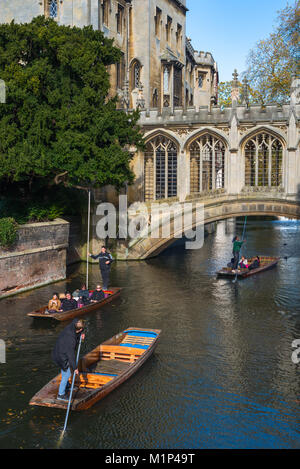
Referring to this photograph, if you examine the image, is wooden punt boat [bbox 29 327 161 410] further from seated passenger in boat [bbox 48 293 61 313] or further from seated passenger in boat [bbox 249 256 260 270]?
seated passenger in boat [bbox 249 256 260 270]

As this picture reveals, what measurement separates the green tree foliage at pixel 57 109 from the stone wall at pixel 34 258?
2.54 metres

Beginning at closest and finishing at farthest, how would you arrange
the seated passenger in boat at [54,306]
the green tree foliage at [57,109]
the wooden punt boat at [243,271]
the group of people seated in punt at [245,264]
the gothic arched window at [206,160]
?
the seated passenger in boat at [54,306], the green tree foliage at [57,109], the wooden punt boat at [243,271], the group of people seated in punt at [245,264], the gothic arched window at [206,160]

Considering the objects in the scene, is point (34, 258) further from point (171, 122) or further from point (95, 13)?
point (95, 13)

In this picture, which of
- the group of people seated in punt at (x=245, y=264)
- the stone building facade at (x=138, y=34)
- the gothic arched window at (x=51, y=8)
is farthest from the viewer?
the gothic arched window at (x=51, y=8)

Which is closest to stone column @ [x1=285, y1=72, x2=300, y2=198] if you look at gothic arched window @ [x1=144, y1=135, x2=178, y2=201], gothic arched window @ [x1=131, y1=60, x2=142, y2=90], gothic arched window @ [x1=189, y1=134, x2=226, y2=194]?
gothic arched window @ [x1=189, y1=134, x2=226, y2=194]

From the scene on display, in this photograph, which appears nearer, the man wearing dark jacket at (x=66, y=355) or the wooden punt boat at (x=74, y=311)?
the man wearing dark jacket at (x=66, y=355)

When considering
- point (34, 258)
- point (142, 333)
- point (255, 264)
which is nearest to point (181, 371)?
point (142, 333)

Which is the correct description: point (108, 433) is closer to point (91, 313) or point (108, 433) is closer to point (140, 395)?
point (140, 395)

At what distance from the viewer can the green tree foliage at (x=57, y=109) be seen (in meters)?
23.8

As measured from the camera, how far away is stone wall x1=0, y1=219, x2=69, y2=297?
2308 centimetres

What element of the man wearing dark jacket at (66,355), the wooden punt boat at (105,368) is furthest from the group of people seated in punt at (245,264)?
the man wearing dark jacket at (66,355)

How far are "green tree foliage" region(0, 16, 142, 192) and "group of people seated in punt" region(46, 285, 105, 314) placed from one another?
6.36m

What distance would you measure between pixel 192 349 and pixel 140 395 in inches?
148

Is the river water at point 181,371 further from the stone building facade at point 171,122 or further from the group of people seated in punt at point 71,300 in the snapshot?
the stone building facade at point 171,122
